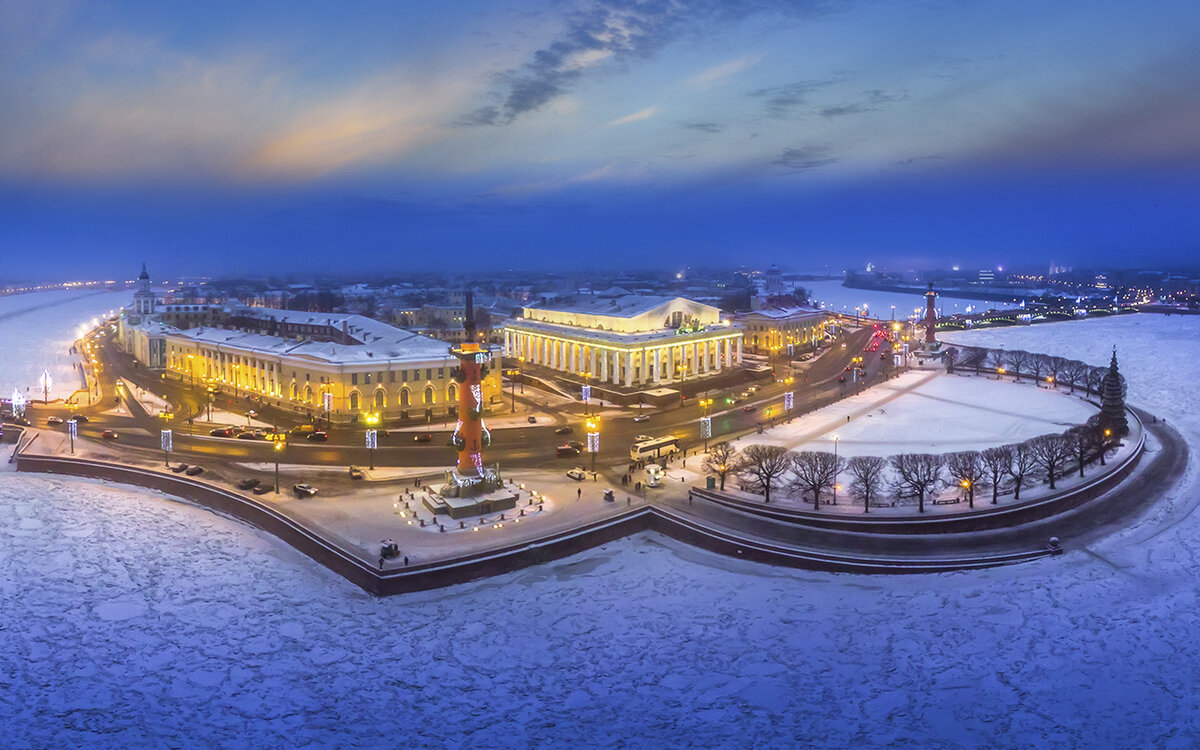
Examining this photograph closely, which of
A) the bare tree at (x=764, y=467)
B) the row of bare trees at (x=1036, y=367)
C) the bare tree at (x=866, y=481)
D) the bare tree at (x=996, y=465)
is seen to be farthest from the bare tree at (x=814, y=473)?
the row of bare trees at (x=1036, y=367)

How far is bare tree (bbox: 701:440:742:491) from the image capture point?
43.1 metres

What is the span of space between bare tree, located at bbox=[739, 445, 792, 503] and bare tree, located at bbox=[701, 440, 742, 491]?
0.52 meters

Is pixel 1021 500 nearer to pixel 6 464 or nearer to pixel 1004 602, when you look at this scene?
pixel 1004 602

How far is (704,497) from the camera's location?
41.1 meters

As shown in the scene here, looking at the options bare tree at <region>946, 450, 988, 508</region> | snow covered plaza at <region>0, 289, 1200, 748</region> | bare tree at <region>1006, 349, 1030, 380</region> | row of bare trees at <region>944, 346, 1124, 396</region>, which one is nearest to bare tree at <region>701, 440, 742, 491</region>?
snow covered plaza at <region>0, 289, 1200, 748</region>

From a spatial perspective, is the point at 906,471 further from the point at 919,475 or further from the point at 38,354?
the point at 38,354

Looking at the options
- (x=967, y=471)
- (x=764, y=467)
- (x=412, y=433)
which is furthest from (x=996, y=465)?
(x=412, y=433)

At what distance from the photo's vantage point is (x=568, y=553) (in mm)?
35344

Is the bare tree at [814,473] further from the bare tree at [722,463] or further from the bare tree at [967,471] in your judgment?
the bare tree at [967,471]

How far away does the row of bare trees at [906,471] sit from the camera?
39.8 metres

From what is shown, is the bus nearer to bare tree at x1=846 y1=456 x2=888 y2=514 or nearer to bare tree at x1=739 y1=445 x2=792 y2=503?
bare tree at x1=739 y1=445 x2=792 y2=503

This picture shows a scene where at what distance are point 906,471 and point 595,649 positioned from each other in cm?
2297

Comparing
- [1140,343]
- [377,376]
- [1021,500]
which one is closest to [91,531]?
[377,376]

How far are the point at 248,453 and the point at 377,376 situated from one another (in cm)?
1284
